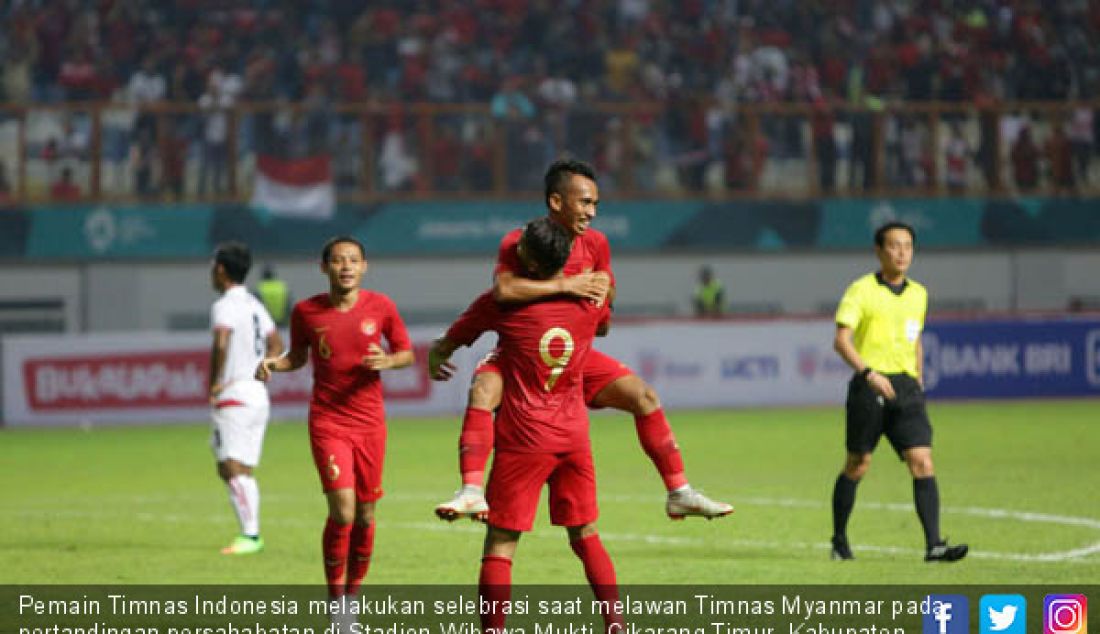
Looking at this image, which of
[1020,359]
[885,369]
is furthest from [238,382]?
[1020,359]

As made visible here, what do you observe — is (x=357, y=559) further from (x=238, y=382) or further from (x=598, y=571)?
(x=238, y=382)

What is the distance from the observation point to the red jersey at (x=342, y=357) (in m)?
10.0

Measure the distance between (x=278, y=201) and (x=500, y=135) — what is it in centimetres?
386

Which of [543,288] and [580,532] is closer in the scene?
[543,288]

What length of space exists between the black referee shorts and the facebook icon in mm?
2180

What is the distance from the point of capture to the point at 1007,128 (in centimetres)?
3177

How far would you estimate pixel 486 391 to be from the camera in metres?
8.23

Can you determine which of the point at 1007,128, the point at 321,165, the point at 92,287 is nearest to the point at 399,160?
the point at 321,165

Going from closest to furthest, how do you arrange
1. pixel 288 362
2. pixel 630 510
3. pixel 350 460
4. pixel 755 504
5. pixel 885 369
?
pixel 350 460, pixel 288 362, pixel 885 369, pixel 630 510, pixel 755 504

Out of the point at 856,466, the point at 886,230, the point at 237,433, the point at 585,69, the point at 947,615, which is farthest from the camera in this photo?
the point at 585,69

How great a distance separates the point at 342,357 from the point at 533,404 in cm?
239

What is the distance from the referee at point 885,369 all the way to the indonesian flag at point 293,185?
1894cm

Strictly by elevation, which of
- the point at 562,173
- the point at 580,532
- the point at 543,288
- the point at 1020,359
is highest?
the point at 562,173

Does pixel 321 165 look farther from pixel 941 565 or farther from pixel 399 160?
pixel 941 565
